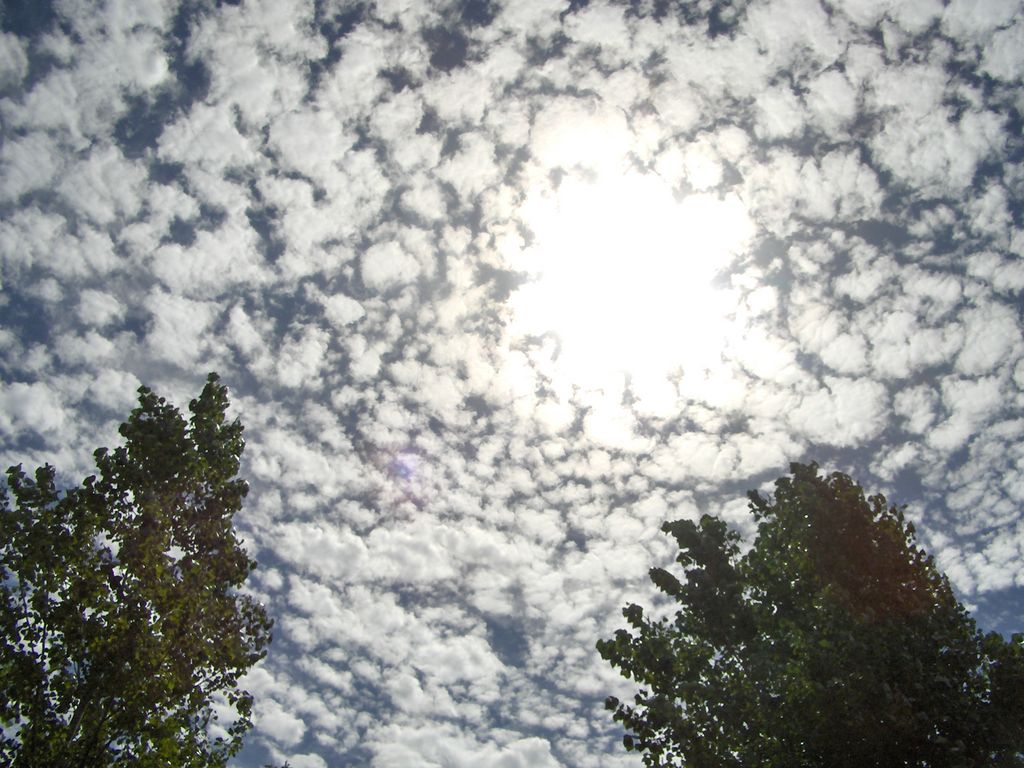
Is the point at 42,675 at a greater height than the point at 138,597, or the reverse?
the point at 138,597

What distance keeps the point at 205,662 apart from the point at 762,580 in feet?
51.5

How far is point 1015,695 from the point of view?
42.9 feet

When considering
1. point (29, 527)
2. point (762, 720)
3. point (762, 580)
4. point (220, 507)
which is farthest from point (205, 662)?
point (762, 580)

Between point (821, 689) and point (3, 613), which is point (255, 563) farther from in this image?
point (821, 689)

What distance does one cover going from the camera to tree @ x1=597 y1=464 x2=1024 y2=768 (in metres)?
13.2

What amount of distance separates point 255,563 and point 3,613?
5.52 metres

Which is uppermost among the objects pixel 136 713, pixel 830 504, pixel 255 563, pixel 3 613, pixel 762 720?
pixel 830 504

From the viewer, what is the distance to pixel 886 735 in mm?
13266

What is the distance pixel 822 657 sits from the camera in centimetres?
1430

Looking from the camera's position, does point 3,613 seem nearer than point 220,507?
Yes

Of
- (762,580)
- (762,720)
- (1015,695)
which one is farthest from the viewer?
(762,580)

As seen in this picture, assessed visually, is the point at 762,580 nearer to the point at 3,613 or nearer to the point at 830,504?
the point at 830,504

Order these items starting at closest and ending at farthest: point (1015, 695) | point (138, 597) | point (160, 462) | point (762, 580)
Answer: point (1015, 695) < point (138, 597) < point (160, 462) < point (762, 580)

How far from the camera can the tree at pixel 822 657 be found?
13203 millimetres
